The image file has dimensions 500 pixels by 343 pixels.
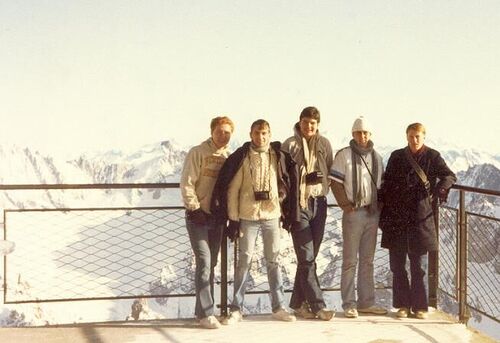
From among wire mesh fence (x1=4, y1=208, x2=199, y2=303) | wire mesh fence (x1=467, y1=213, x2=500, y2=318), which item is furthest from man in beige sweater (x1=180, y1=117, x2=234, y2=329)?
wire mesh fence (x1=467, y1=213, x2=500, y2=318)

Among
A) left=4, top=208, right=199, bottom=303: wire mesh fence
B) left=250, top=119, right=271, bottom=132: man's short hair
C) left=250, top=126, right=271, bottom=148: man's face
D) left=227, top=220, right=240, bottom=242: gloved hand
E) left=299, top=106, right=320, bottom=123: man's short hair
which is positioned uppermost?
left=299, top=106, right=320, bottom=123: man's short hair

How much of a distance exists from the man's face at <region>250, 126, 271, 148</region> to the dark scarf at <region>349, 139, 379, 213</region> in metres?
0.72

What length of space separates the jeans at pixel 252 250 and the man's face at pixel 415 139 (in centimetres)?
118

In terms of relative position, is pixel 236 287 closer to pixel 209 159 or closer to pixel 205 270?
pixel 205 270

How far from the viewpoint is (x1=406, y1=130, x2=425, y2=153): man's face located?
4.43m

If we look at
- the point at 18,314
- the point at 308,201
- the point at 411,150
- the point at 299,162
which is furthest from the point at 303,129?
the point at 18,314

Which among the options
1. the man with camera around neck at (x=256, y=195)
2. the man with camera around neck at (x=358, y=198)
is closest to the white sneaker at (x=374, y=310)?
the man with camera around neck at (x=358, y=198)

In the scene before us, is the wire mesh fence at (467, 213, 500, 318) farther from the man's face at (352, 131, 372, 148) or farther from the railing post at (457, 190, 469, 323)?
the man's face at (352, 131, 372, 148)

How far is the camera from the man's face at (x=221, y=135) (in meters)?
4.23

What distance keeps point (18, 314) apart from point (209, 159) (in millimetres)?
151993

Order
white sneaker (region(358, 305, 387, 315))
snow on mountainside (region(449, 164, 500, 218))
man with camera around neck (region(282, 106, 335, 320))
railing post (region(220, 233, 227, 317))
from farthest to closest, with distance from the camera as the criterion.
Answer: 1. snow on mountainside (region(449, 164, 500, 218))
2. white sneaker (region(358, 305, 387, 315))
3. railing post (region(220, 233, 227, 317))
4. man with camera around neck (region(282, 106, 335, 320))

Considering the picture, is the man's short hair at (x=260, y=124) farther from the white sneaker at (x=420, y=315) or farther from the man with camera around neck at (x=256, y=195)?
the white sneaker at (x=420, y=315)

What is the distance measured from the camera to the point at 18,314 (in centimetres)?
14162

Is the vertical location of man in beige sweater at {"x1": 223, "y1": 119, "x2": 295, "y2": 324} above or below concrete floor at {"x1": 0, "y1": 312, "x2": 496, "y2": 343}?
above
